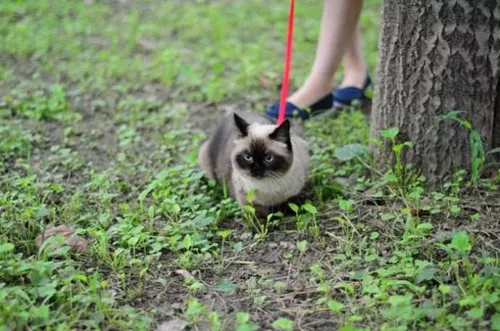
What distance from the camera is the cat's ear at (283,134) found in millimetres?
3596

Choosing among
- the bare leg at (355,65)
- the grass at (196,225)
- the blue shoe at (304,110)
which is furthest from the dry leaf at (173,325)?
the bare leg at (355,65)

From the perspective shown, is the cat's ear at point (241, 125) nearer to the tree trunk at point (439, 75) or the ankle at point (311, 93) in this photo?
the tree trunk at point (439, 75)

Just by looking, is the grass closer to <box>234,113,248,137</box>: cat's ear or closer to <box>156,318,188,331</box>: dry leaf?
<box>156,318,188,331</box>: dry leaf

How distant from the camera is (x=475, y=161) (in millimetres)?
3486

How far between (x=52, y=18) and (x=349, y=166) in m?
4.14

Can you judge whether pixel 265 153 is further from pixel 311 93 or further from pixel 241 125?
pixel 311 93

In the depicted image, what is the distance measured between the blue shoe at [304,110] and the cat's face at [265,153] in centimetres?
112

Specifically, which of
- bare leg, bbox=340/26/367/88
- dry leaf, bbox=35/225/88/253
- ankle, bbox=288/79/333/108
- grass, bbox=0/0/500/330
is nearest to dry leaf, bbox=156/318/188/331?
grass, bbox=0/0/500/330

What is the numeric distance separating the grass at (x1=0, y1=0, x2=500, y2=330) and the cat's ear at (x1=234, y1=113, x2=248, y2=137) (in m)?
0.38

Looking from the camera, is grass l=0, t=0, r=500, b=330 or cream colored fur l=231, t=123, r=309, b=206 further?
cream colored fur l=231, t=123, r=309, b=206

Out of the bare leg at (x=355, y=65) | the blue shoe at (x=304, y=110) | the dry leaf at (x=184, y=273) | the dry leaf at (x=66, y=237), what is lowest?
the dry leaf at (x=184, y=273)

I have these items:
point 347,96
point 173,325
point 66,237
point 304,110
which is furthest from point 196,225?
point 347,96

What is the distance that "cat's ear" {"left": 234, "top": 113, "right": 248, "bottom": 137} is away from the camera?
3.69m

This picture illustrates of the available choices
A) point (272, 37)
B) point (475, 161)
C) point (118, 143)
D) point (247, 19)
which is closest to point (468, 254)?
point (475, 161)
